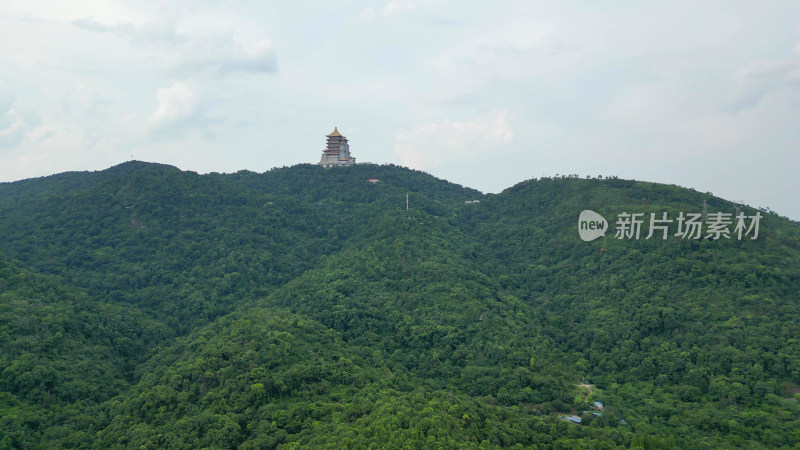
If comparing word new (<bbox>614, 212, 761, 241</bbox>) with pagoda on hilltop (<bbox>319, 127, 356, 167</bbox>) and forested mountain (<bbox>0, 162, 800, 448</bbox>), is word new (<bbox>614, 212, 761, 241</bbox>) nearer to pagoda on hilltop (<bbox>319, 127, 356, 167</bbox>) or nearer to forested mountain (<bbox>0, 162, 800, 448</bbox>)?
forested mountain (<bbox>0, 162, 800, 448</bbox>)

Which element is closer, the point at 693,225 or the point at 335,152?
the point at 693,225

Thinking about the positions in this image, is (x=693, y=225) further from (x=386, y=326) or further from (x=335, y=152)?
(x=335, y=152)

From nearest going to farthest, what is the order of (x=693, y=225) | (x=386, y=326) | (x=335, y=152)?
1. (x=386, y=326)
2. (x=693, y=225)
3. (x=335, y=152)

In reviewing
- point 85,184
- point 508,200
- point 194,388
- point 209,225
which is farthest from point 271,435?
point 85,184

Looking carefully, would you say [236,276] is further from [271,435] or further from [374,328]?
[271,435]

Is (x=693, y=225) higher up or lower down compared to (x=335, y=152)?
lower down

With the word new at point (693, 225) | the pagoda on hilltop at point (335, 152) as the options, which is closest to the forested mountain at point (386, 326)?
the word new at point (693, 225)

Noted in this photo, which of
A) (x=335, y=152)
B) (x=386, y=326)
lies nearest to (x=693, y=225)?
(x=386, y=326)
